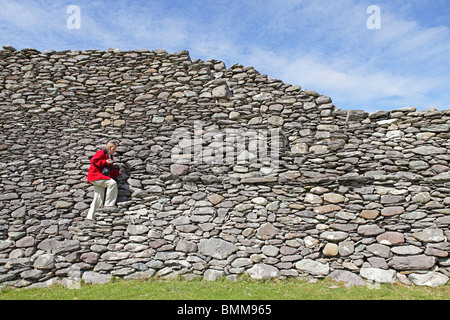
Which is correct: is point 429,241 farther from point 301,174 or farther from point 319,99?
point 319,99

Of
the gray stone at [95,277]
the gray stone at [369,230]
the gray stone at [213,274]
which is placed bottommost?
the gray stone at [95,277]

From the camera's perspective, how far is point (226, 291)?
19.9 feet

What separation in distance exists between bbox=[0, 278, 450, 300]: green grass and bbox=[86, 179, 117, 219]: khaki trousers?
189 cm

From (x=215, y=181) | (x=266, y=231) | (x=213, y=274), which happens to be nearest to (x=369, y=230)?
(x=266, y=231)

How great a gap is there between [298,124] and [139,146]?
14.7ft

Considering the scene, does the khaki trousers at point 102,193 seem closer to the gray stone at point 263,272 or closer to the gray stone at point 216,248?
the gray stone at point 216,248

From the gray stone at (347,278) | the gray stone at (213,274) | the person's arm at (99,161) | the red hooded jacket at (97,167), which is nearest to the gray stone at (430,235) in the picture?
the gray stone at (347,278)

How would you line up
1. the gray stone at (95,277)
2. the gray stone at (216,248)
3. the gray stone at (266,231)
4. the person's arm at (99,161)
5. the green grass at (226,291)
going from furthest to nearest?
1. the person's arm at (99,161)
2. the gray stone at (266,231)
3. the gray stone at (216,248)
4. the gray stone at (95,277)
5. the green grass at (226,291)

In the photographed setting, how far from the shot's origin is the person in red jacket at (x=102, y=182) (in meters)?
7.75

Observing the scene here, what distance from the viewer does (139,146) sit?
28.5ft

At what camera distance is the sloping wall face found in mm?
6926

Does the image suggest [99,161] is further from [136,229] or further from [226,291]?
[226,291]

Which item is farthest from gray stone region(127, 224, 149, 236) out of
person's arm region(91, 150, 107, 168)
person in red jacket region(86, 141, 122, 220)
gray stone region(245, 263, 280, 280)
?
gray stone region(245, 263, 280, 280)

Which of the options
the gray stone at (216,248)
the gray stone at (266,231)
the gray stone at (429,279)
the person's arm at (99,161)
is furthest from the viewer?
the person's arm at (99,161)
